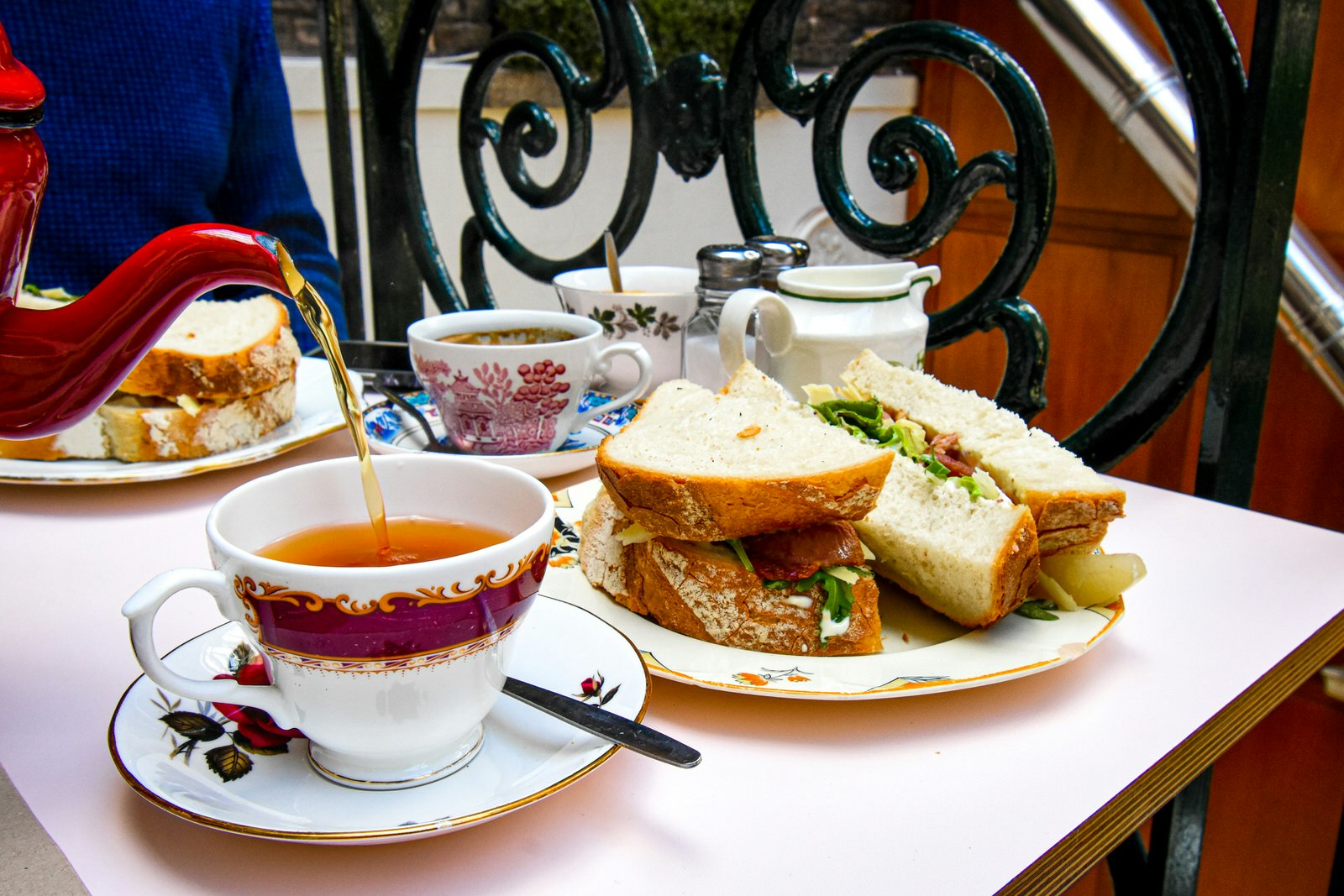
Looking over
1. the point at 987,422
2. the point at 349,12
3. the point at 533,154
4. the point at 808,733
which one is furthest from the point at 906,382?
the point at 349,12

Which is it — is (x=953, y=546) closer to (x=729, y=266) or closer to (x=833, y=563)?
(x=833, y=563)

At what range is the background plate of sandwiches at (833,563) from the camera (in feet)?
2.25

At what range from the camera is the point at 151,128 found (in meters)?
2.17

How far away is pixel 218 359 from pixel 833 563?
688 mm

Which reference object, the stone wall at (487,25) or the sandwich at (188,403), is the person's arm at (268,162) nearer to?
the stone wall at (487,25)

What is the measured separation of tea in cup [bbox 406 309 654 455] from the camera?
3.46 ft

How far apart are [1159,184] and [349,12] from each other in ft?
8.70

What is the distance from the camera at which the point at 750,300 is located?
1.07 m

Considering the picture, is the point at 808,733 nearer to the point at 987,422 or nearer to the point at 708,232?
the point at 987,422

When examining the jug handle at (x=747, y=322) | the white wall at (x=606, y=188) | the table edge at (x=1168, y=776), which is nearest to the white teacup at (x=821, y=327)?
the jug handle at (x=747, y=322)

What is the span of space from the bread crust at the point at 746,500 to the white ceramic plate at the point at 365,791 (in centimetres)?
11

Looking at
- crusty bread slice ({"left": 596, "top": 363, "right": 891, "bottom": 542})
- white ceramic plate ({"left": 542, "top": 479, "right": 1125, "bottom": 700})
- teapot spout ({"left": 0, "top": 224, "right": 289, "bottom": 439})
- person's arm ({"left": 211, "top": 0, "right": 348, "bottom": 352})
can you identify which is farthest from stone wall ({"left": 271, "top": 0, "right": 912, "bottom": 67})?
teapot spout ({"left": 0, "top": 224, "right": 289, "bottom": 439})

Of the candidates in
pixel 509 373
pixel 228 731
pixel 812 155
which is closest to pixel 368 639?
pixel 228 731

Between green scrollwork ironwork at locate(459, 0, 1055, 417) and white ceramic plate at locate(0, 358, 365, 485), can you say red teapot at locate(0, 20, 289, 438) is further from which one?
green scrollwork ironwork at locate(459, 0, 1055, 417)
